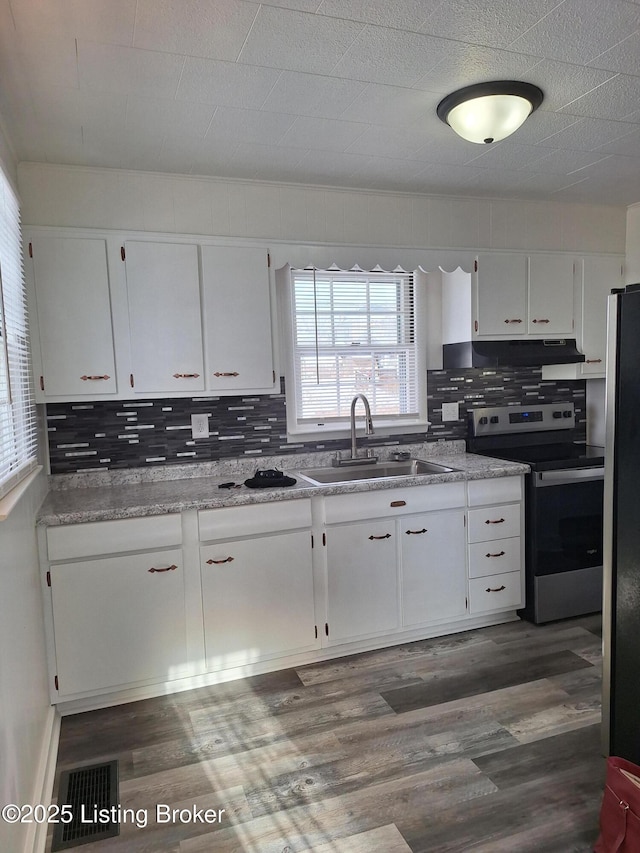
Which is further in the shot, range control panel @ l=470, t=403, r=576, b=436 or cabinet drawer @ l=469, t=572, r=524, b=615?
range control panel @ l=470, t=403, r=576, b=436

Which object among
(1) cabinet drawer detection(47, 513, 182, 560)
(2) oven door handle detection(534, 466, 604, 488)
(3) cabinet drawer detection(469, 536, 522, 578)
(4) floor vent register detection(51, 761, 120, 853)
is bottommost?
(4) floor vent register detection(51, 761, 120, 853)

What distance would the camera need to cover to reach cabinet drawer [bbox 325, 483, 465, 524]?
2.86m

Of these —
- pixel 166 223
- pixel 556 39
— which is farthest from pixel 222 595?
pixel 556 39

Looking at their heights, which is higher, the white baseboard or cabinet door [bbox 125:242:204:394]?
cabinet door [bbox 125:242:204:394]

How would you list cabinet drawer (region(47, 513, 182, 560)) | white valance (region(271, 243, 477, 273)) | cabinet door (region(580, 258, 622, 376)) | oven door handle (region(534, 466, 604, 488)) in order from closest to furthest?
cabinet drawer (region(47, 513, 182, 560))
white valance (region(271, 243, 477, 273))
oven door handle (region(534, 466, 604, 488))
cabinet door (region(580, 258, 622, 376))

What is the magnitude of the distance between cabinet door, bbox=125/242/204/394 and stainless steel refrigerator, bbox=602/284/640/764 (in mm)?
1900

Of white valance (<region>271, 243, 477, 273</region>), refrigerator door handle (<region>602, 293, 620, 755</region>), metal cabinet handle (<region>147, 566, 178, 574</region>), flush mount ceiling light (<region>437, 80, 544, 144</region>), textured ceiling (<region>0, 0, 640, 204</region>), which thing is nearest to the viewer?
textured ceiling (<region>0, 0, 640, 204</region>)

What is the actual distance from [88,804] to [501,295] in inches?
127

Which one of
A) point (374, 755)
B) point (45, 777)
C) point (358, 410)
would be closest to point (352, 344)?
point (358, 410)

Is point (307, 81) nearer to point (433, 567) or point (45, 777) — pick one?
point (433, 567)

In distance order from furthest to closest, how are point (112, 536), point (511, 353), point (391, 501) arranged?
point (511, 353)
point (391, 501)
point (112, 536)

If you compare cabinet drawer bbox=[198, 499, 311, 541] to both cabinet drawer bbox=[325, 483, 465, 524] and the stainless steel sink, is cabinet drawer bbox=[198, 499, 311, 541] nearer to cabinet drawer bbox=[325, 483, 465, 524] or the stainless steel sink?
cabinet drawer bbox=[325, 483, 465, 524]

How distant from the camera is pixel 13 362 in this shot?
2143 millimetres

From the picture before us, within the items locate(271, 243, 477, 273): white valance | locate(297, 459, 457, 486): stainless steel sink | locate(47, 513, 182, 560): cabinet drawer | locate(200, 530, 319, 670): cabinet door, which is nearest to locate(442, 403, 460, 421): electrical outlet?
locate(297, 459, 457, 486): stainless steel sink
